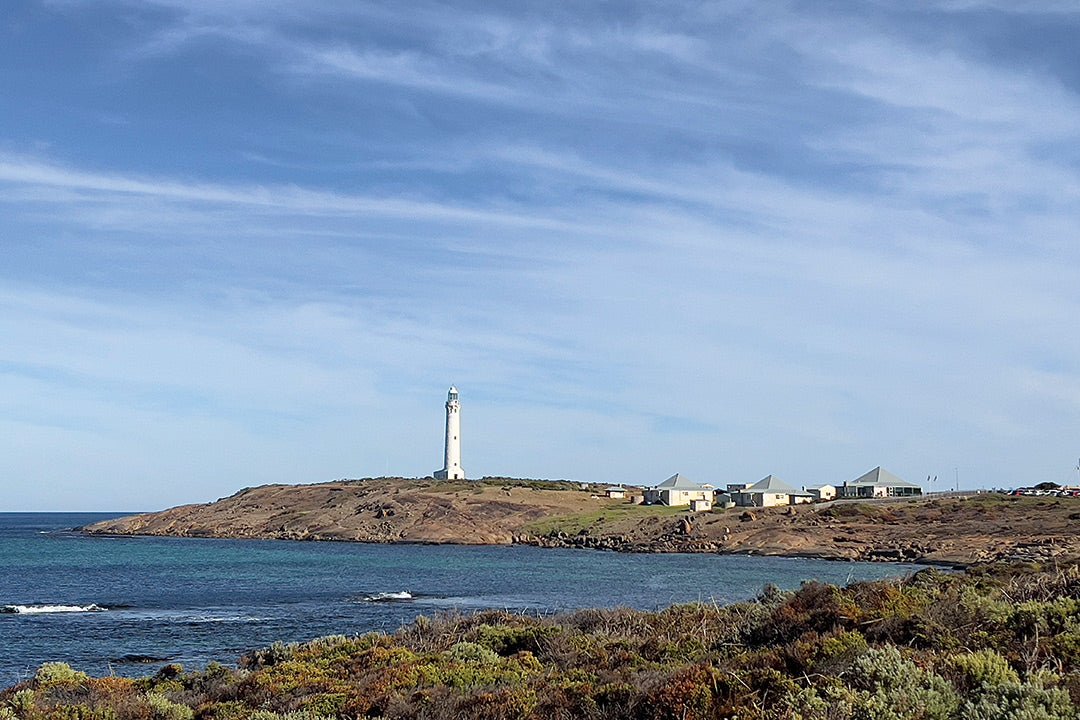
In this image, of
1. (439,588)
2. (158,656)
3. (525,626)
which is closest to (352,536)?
(439,588)

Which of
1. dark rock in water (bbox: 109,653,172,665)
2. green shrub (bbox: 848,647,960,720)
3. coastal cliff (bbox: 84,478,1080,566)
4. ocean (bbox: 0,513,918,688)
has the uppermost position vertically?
green shrub (bbox: 848,647,960,720)

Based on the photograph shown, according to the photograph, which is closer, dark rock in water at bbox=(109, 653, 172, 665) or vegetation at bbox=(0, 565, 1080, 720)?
vegetation at bbox=(0, 565, 1080, 720)

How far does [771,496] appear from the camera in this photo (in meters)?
103

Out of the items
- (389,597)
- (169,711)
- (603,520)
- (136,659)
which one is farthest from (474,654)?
(603,520)

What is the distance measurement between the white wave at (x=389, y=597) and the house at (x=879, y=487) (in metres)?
66.9

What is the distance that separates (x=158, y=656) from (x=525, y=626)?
1549 centimetres

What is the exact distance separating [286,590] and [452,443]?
8068cm

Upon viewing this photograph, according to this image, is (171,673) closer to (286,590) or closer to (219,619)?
(219,619)

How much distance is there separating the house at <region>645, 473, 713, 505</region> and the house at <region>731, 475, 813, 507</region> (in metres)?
4.03

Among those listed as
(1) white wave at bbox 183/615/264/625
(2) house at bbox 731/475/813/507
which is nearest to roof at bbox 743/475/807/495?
(2) house at bbox 731/475/813/507

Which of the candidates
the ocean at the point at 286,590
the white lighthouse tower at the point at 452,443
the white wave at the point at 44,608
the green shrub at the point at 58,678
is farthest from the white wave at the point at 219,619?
the white lighthouse tower at the point at 452,443

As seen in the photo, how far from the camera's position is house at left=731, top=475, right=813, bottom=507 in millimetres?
103438

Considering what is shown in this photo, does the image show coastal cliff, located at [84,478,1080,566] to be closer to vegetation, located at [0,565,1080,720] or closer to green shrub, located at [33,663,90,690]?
vegetation, located at [0,565,1080,720]

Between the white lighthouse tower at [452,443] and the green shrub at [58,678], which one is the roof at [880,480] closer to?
the white lighthouse tower at [452,443]
